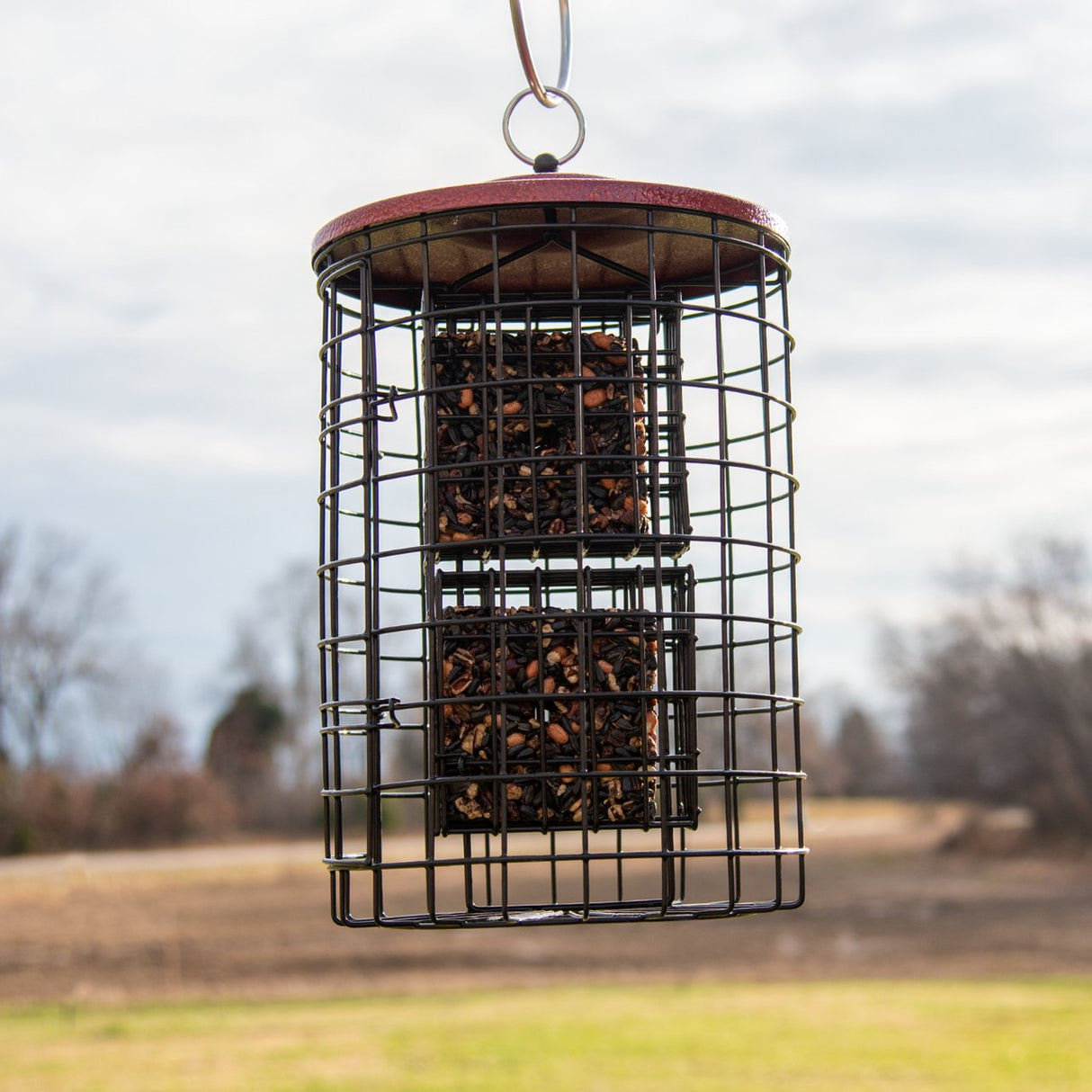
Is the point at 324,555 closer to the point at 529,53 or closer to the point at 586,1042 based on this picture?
the point at 529,53

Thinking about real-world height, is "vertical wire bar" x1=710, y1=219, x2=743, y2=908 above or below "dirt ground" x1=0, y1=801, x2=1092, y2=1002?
above

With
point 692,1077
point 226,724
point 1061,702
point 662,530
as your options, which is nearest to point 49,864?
point 226,724

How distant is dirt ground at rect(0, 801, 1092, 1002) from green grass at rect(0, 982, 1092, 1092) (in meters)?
1.87

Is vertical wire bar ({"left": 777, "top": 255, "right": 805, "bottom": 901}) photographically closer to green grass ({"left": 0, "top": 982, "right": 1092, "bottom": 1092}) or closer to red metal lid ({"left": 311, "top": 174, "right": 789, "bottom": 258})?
red metal lid ({"left": 311, "top": 174, "right": 789, "bottom": 258})

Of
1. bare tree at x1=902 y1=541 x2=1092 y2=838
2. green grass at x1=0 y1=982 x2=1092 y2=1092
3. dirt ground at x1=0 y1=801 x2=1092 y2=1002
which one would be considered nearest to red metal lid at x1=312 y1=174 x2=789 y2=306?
green grass at x1=0 y1=982 x2=1092 y2=1092

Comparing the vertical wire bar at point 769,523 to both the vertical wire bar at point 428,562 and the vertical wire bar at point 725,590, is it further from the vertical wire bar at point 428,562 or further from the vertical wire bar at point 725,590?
the vertical wire bar at point 428,562

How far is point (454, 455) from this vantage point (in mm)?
3859

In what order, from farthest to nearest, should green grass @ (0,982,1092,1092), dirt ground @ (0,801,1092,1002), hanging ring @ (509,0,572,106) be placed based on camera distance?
dirt ground @ (0,801,1092,1002) < green grass @ (0,982,1092,1092) < hanging ring @ (509,0,572,106)

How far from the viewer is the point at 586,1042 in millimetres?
25906

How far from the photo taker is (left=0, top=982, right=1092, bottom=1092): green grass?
22.8 m

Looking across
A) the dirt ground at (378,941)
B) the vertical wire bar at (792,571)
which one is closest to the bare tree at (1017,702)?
the dirt ground at (378,941)

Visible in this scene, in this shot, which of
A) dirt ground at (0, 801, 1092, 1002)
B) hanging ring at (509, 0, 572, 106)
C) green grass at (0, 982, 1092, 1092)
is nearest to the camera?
hanging ring at (509, 0, 572, 106)

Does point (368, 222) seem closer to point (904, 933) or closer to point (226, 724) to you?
point (904, 933)

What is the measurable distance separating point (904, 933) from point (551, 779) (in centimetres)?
3586
